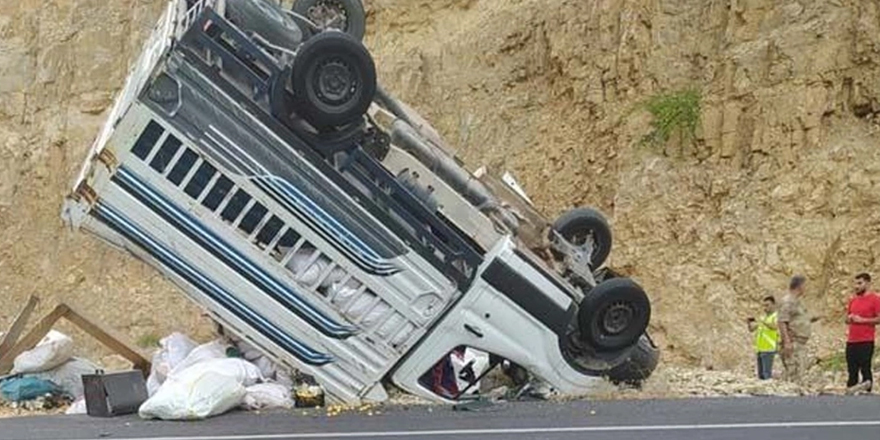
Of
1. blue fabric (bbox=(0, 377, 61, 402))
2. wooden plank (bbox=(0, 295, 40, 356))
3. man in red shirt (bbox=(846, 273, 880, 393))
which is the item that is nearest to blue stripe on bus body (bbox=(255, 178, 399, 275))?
blue fabric (bbox=(0, 377, 61, 402))

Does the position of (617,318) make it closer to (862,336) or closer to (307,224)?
(307,224)

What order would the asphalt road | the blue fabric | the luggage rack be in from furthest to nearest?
the blue fabric, the luggage rack, the asphalt road

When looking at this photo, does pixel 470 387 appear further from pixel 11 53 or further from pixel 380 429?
pixel 11 53

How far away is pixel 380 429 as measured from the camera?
7512 millimetres

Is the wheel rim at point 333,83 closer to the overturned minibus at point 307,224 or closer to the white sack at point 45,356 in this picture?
the overturned minibus at point 307,224

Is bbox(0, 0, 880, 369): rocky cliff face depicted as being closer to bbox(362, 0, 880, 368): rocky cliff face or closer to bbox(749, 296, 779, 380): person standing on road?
bbox(362, 0, 880, 368): rocky cliff face

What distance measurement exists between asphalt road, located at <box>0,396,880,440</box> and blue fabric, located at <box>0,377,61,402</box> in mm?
816

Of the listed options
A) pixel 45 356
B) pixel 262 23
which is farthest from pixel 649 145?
pixel 45 356

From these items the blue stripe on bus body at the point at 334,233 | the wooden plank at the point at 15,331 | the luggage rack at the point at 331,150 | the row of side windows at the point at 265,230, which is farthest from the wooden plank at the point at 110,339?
the luggage rack at the point at 331,150

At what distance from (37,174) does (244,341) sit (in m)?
16.4

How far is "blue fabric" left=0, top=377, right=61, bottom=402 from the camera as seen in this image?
9406 millimetres

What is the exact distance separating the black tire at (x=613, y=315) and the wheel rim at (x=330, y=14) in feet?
10.0

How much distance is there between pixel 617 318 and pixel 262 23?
10.3 ft

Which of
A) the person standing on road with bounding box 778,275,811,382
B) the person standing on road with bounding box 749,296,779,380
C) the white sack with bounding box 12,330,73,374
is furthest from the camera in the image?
the person standing on road with bounding box 749,296,779,380
